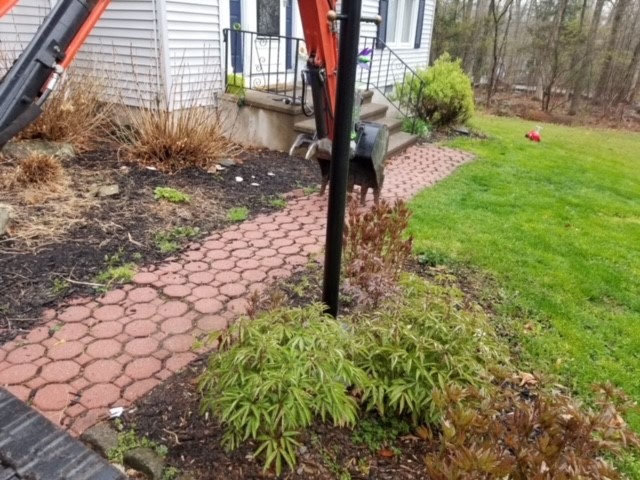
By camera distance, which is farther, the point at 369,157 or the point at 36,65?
the point at 369,157

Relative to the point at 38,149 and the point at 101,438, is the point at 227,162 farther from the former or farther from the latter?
the point at 101,438

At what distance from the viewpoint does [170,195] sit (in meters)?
4.46

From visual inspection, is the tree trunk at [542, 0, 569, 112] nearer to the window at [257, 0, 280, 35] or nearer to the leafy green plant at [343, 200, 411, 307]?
the window at [257, 0, 280, 35]

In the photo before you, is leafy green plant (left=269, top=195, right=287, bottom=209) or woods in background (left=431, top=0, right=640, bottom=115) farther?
woods in background (left=431, top=0, right=640, bottom=115)

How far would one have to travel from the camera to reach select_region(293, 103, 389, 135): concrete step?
6.01 meters

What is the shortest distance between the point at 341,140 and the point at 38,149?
4.34m

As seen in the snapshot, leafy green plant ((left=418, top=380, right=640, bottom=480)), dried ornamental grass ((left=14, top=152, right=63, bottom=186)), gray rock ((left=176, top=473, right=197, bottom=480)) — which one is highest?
leafy green plant ((left=418, top=380, right=640, bottom=480))

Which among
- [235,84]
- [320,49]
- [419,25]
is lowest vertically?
[235,84]

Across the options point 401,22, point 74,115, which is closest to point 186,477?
point 74,115

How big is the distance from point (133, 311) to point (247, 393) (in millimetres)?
1439

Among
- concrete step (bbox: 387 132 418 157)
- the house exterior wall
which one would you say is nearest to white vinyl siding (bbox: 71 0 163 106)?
the house exterior wall

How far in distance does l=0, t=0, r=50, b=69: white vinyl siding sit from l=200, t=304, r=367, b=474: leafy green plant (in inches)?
236

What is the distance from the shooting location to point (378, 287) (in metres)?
2.56

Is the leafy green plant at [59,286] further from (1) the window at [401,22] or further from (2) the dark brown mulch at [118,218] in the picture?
(1) the window at [401,22]
